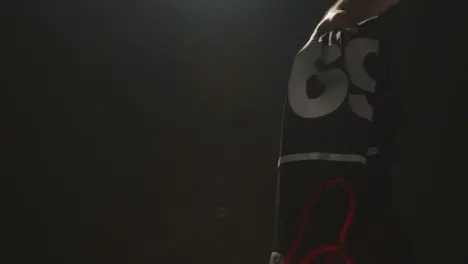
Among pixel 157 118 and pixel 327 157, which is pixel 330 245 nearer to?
pixel 327 157

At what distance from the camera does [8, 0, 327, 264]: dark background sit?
1309mm

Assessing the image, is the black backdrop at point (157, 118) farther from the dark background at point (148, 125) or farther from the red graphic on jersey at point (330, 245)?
the red graphic on jersey at point (330, 245)

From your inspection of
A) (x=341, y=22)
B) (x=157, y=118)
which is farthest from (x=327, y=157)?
(x=157, y=118)

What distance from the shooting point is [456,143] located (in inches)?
45.0

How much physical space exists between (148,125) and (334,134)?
0.65 m

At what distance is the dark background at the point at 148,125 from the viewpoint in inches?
51.5

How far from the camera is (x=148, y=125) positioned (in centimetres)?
139

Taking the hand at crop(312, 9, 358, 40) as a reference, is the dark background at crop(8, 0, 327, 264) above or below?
below

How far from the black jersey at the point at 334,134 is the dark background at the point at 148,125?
414 mm

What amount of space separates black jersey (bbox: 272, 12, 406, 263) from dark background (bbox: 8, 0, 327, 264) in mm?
414

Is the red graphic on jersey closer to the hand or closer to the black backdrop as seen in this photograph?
the hand

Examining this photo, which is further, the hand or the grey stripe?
the hand

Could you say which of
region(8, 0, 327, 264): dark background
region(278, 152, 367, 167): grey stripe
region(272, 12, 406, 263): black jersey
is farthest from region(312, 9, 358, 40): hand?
region(8, 0, 327, 264): dark background

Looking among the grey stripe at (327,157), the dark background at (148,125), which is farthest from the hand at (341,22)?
the dark background at (148,125)
